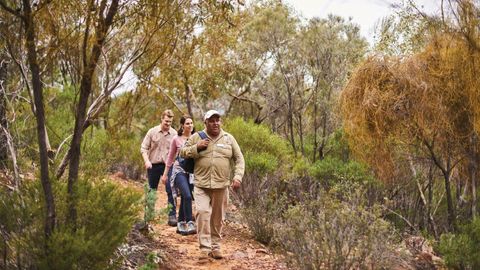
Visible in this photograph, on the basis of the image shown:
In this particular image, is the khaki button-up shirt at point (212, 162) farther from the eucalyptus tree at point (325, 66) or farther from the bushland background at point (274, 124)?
the eucalyptus tree at point (325, 66)

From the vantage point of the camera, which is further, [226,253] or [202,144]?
[226,253]

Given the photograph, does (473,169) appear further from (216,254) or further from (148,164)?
(148,164)

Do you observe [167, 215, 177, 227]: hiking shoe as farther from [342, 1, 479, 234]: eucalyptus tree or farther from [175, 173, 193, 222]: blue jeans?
[342, 1, 479, 234]: eucalyptus tree

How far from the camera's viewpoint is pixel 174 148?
7.49 m

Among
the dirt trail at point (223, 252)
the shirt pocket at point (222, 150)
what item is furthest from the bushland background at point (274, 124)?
the shirt pocket at point (222, 150)

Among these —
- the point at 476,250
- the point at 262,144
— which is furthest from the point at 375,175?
the point at 476,250

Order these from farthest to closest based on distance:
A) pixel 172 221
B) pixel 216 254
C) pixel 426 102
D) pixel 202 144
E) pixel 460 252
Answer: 1. pixel 426 102
2. pixel 172 221
3. pixel 460 252
4. pixel 216 254
5. pixel 202 144

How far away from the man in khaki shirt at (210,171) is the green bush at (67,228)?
1674 mm

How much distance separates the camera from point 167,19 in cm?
495

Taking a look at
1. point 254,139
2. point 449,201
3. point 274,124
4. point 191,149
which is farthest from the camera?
point 274,124

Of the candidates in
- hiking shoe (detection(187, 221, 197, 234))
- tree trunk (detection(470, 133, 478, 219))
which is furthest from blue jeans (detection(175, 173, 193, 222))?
tree trunk (detection(470, 133, 478, 219))

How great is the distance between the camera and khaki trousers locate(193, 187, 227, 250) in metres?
6.46

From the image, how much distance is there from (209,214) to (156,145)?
191 cm

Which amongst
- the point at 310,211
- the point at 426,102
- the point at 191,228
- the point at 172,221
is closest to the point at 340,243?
the point at 310,211
